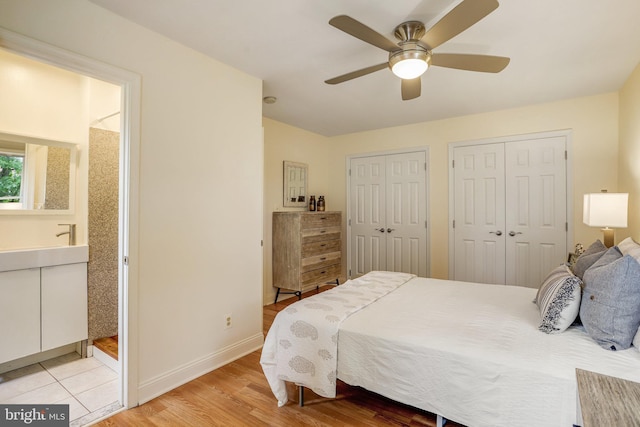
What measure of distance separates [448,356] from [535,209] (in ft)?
9.46

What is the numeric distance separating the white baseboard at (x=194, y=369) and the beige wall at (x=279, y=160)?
4.24 ft

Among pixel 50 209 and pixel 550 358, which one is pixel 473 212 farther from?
pixel 50 209

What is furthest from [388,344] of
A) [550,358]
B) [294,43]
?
[294,43]

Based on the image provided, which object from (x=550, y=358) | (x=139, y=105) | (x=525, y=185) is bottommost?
(x=550, y=358)

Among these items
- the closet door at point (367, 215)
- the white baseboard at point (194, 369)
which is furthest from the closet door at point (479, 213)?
the white baseboard at point (194, 369)

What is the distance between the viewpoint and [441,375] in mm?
1525

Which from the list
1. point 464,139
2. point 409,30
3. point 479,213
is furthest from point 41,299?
point 464,139

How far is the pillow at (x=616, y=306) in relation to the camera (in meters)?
1.42

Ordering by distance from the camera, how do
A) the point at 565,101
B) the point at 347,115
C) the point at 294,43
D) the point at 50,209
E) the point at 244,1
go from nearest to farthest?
the point at 244,1 < the point at 294,43 < the point at 50,209 < the point at 565,101 < the point at 347,115

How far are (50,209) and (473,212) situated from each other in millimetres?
4459

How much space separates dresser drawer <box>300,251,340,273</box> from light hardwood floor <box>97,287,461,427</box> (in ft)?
5.96

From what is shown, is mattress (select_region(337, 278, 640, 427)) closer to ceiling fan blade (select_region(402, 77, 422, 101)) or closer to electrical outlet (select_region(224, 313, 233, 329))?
electrical outlet (select_region(224, 313, 233, 329))

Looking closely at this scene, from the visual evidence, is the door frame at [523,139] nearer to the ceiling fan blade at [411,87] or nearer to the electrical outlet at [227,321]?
the ceiling fan blade at [411,87]

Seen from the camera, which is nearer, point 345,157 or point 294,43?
point 294,43
